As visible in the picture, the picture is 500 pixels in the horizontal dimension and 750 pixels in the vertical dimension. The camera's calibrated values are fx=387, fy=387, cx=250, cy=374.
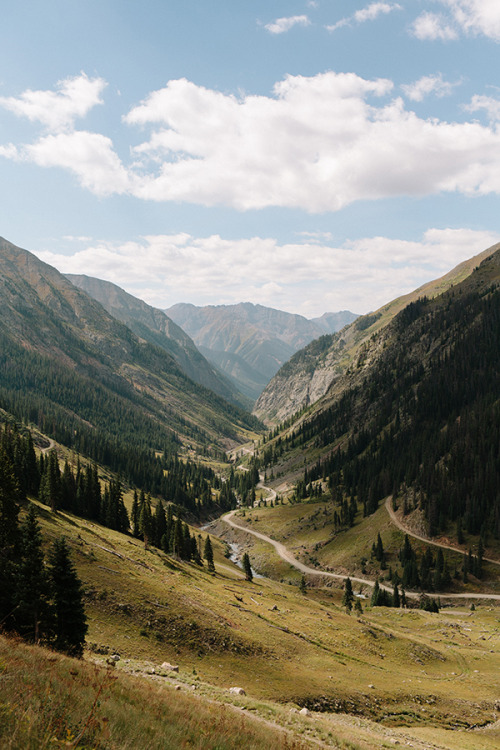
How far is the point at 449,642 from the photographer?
235ft

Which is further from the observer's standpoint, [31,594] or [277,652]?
[277,652]

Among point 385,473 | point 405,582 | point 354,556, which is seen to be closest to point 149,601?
point 405,582

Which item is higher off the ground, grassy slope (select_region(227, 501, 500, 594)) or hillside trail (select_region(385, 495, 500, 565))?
hillside trail (select_region(385, 495, 500, 565))

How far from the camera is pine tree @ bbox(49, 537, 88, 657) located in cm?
2664

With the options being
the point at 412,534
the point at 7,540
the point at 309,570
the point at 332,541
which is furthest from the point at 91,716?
the point at 332,541

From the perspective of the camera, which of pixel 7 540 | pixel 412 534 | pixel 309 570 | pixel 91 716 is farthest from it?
pixel 412 534

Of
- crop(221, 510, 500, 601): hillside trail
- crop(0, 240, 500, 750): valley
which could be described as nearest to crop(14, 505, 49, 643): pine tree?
crop(0, 240, 500, 750): valley

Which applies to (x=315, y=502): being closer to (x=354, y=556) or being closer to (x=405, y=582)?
(x=354, y=556)

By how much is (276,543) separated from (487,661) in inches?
4014

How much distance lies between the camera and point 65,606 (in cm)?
2733

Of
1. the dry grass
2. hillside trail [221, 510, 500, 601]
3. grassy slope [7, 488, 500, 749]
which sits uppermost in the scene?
the dry grass

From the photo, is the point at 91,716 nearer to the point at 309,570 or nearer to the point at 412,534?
the point at 309,570

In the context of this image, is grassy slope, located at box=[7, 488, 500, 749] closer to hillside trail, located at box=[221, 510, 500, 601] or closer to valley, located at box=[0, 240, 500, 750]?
valley, located at box=[0, 240, 500, 750]

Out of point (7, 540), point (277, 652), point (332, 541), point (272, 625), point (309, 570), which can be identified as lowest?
point (309, 570)
